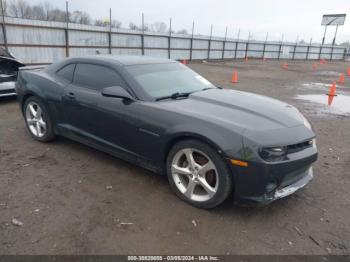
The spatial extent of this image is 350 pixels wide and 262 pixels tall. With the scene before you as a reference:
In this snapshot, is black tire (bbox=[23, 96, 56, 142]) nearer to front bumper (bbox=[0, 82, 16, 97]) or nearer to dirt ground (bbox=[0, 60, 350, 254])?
dirt ground (bbox=[0, 60, 350, 254])

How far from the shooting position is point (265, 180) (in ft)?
8.54

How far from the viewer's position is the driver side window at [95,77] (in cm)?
368

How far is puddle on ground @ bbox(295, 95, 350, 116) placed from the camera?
836 centimetres

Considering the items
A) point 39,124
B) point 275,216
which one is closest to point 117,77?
point 39,124

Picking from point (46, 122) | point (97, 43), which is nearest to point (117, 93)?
point (46, 122)

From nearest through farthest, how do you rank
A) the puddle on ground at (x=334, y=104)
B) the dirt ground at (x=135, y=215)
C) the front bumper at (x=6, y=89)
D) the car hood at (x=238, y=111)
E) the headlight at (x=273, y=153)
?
the dirt ground at (x=135, y=215) → the headlight at (x=273, y=153) → the car hood at (x=238, y=111) → the front bumper at (x=6, y=89) → the puddle on ground at (x=334, y=104)

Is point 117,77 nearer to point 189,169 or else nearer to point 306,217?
point 189,169

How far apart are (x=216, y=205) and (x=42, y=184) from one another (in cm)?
212

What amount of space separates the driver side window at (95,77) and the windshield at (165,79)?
9.2 inches

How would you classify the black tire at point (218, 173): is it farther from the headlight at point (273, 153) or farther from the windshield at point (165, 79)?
the windshield at point (165, 79)

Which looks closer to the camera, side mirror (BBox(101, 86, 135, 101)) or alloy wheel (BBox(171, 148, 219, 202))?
alloy wheel (BBox(171, 148, 219, 202))

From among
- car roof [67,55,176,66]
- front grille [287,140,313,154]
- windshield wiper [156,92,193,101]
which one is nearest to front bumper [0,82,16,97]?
car roof [67,55,176,66]

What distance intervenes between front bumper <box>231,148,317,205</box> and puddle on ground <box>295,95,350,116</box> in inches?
251

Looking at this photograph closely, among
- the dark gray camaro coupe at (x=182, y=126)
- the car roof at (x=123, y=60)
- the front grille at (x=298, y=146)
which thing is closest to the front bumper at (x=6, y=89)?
the dark gray camaro coupe at (x=182, y=126)
